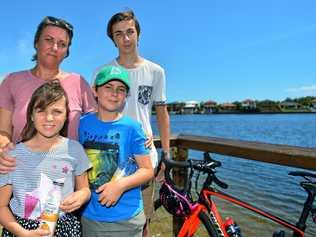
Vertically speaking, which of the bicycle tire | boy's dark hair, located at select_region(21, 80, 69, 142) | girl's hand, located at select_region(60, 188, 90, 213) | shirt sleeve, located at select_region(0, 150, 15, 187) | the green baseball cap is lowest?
the bicycle tire

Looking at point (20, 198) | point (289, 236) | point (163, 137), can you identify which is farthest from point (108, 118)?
point (289, 236)

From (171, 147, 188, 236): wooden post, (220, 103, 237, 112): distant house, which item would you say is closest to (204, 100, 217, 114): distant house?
(220, 103, 237, 112): distant house

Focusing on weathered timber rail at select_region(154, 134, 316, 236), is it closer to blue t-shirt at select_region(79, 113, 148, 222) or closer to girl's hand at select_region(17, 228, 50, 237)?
blue t-shirt at select_region(79, 113, 148, 222)

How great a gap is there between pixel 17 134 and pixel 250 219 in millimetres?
4244

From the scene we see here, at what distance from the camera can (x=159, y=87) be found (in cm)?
298

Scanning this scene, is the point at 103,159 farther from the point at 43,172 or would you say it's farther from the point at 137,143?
the point at 43,172

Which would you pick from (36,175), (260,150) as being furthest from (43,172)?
(260,150)

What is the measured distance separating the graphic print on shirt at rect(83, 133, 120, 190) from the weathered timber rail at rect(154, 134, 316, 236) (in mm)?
1135

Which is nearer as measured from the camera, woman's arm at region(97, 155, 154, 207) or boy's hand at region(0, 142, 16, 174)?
boy's hand at region(0, 142, 16, 174)

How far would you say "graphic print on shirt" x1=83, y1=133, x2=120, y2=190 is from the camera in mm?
2246

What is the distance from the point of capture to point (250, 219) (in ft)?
18.5

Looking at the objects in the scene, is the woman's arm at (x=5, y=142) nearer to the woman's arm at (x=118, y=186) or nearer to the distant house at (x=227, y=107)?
the woman's arm at (x=118, y=186)

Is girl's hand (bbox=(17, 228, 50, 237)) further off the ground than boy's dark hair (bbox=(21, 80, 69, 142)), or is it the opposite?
boy's dark hair (bbox=(21, 80, 69, 142))

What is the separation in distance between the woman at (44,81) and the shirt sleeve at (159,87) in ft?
2.12
